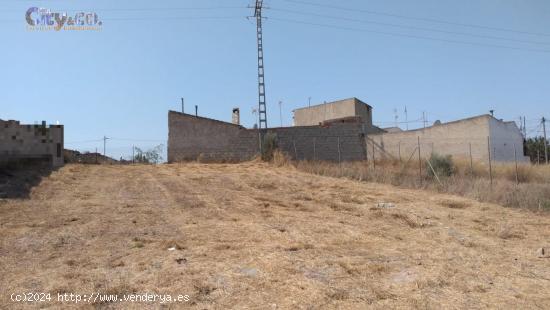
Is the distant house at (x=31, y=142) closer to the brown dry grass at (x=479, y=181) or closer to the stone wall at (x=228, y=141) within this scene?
the stone wall at (x=228, y=141)

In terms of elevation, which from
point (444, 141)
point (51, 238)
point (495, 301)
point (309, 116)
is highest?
point (309, 116)

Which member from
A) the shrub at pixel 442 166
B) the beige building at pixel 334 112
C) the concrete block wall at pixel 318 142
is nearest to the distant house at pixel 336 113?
the beige building at pixel 334 112

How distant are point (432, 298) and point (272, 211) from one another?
21.0ft

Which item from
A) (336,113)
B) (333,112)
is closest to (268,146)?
(336,113)

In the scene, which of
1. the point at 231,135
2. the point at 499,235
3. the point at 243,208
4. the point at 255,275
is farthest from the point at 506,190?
the point at 231,135

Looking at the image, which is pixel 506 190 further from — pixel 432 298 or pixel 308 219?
pixel 432 298

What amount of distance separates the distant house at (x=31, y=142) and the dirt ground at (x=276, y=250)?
4.03 meters

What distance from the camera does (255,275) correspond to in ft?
18.4

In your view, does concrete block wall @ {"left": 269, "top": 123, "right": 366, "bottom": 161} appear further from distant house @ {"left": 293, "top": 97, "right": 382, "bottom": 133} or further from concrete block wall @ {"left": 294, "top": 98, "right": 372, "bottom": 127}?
concrete block wall @ {"left": 294, "top": 98, "right": 372, "bottom": 127}

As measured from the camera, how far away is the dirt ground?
4980 mm

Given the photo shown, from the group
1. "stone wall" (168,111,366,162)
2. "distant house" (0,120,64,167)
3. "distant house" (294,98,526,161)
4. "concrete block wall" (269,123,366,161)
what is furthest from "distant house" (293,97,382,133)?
"distant house" (0,120,64,167)

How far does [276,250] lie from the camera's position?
6898mm

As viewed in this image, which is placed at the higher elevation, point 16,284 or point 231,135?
point 231,135

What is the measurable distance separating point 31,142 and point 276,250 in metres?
15.0
